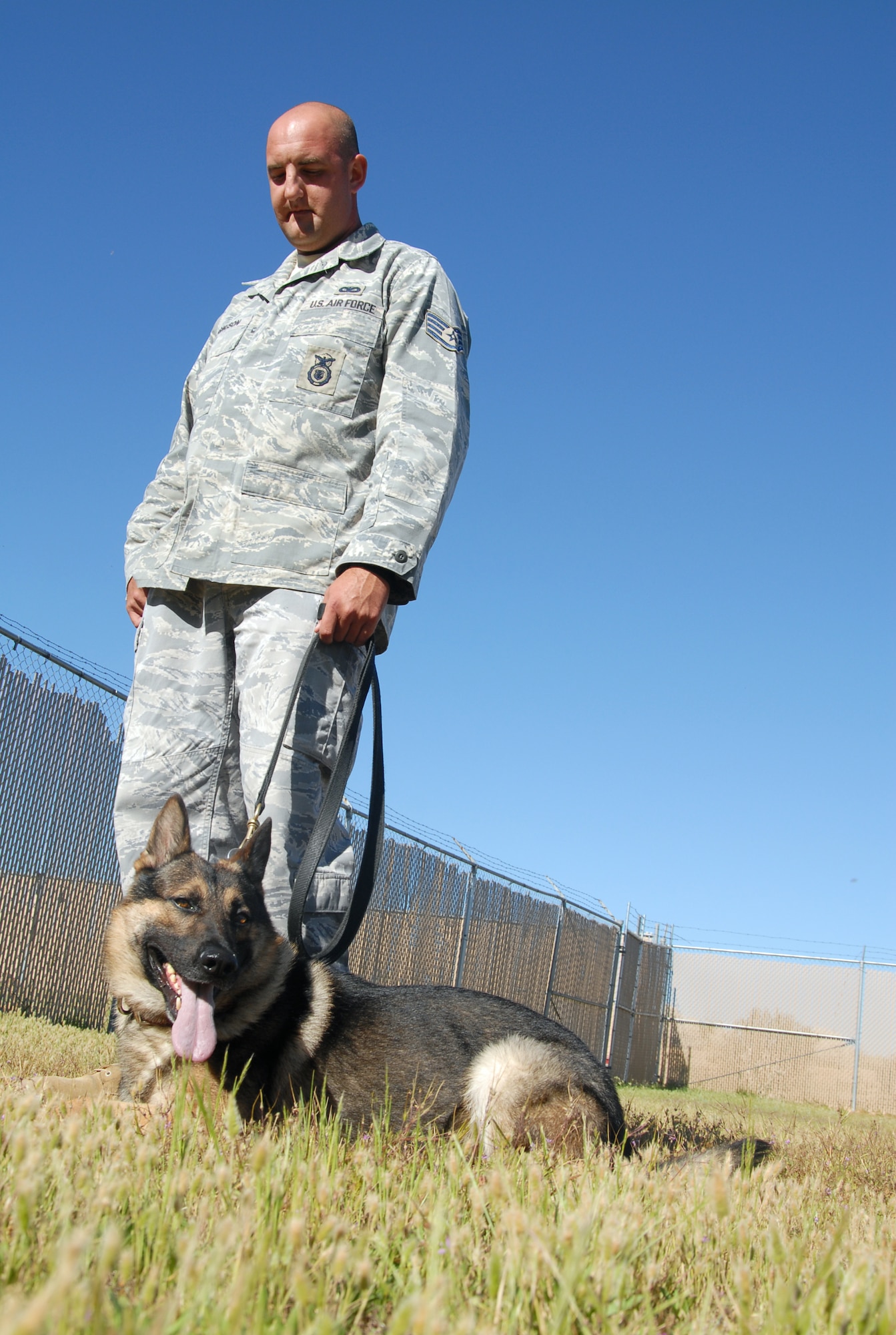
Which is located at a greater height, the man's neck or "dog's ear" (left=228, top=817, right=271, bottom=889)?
the man's neck

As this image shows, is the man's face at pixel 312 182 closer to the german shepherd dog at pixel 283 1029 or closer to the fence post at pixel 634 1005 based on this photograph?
the german shepherd dog at pixel 283 1029

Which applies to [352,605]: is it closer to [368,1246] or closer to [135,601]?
[135,601]

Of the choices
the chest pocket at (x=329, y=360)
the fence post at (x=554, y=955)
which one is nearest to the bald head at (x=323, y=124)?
the chest pocket at (x=329, y=360)

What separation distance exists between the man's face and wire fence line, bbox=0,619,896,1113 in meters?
3.75

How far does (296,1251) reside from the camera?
1215 mm

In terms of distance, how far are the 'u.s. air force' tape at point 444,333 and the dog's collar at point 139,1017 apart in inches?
95.9

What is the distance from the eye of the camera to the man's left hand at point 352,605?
3.20 meters

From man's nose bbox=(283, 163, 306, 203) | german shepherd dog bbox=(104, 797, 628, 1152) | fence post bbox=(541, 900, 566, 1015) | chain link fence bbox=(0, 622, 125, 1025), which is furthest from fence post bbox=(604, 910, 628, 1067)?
man's nose bbox=(283, 163, 306, 203)

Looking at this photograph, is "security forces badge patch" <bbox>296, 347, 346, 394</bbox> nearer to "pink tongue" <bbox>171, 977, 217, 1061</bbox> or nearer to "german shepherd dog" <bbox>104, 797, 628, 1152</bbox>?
"german shepherd dog" <bbox>104, 797, 628, 1152</bbox>

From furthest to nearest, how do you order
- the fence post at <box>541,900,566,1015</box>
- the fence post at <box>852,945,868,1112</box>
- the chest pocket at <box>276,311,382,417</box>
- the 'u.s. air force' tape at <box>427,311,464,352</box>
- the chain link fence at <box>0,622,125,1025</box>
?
the fence post at <box>852,945,868,1112</box>, the fence post at <box>541,900,566,1015</box>, the chain link fence at <box>0,622,125,1025</box>, the 'u.s. air force' tape at <box>427,311,464,352</box>, the chest pocket at <box>276,311,382,417</box>

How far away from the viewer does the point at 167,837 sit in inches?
124

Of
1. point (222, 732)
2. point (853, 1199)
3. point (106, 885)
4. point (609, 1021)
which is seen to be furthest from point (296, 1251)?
point (609, 1021)

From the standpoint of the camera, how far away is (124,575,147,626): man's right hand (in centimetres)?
374

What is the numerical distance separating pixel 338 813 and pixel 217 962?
586mm
